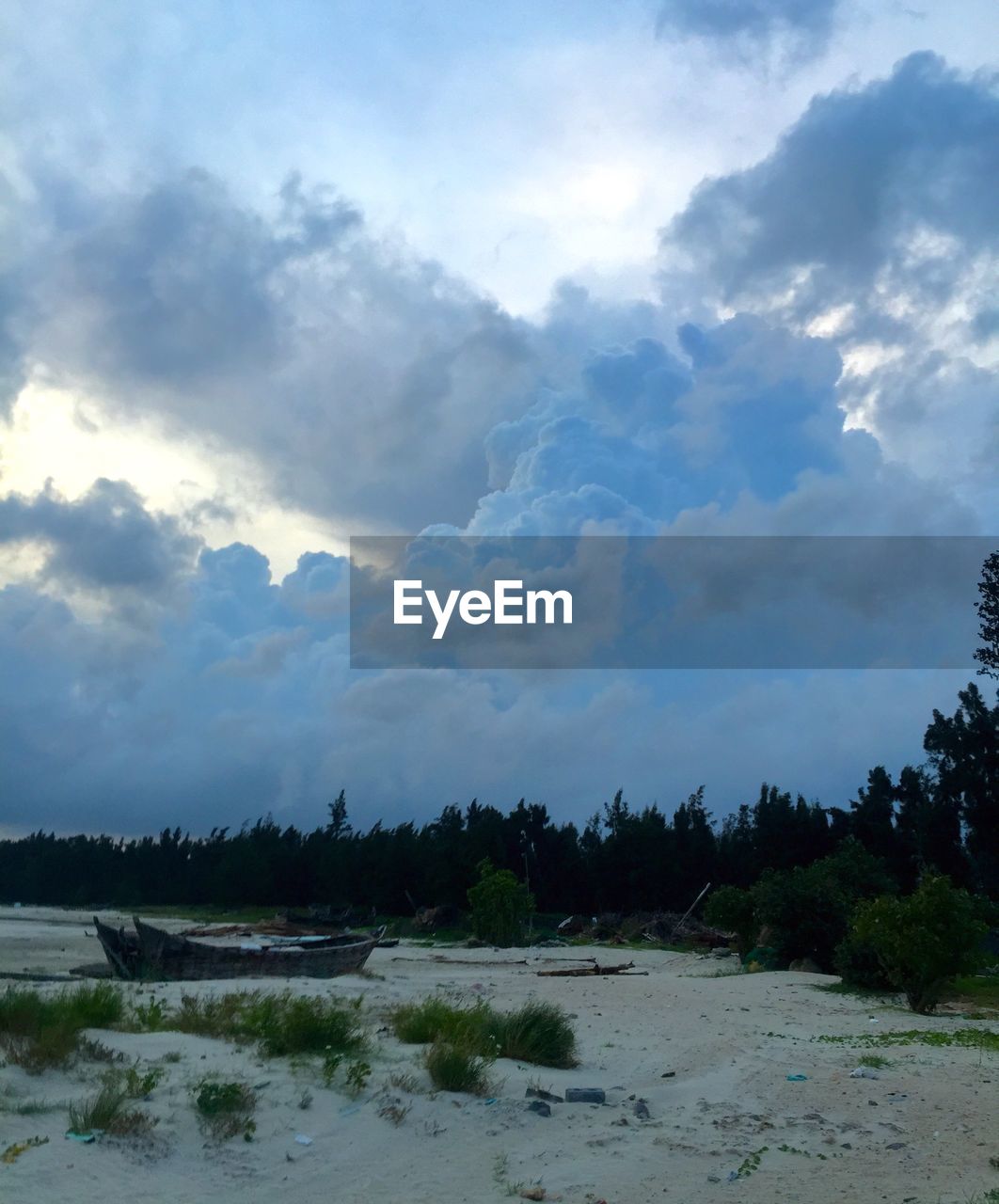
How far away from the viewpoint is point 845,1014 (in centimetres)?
1772

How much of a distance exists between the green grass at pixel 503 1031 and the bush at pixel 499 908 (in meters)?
29.9

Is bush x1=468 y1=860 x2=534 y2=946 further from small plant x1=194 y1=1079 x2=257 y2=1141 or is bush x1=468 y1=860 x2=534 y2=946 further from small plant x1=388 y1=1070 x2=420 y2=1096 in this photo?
small plant x1=194 y1=1079 x2=257 y2=1141

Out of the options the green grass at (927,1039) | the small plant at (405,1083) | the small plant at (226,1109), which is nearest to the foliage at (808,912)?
the green grass at (927,1039)

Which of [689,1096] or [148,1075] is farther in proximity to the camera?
[689,1096]

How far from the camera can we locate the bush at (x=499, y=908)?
41281mm

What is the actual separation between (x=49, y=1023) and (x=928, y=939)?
589 inches

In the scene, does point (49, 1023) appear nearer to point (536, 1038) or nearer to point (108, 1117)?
point (108, 1117)

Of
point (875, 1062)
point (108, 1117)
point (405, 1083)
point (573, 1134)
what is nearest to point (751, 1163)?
point (573, 1134)

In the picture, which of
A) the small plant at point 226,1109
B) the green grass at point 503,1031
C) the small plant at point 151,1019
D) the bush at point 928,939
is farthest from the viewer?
the bush at point 928,939

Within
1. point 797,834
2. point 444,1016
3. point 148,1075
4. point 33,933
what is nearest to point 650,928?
point 797,834

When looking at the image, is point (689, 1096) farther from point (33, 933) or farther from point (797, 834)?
point (797, 834)

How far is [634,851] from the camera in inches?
2667

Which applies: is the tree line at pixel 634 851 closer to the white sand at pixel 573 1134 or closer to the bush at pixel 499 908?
the bush at pixel 499 908

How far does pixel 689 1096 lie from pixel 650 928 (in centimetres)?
4228
